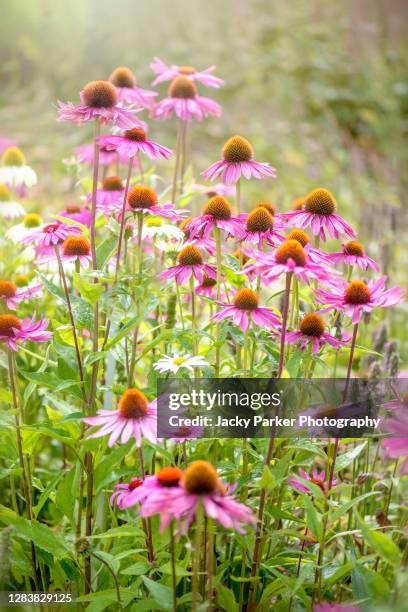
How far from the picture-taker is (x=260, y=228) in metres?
1.09

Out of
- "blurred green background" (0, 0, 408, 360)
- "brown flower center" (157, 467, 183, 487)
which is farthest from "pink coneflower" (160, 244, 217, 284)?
"blurred green background" (0, 0, 408, 360)

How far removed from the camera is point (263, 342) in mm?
1095

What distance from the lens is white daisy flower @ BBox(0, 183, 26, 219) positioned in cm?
170

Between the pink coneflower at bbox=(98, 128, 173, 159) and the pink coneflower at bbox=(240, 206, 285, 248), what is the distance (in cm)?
17

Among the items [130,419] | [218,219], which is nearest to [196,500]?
[130,419]

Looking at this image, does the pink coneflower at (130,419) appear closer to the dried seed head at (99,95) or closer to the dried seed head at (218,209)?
the dried seed head at (218,209)

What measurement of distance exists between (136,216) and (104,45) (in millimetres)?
4719

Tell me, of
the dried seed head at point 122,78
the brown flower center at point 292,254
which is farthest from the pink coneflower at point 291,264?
the dried seed head at point 122,78

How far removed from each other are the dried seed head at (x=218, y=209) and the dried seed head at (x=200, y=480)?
1.50ft

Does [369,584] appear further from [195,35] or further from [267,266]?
[195,35]

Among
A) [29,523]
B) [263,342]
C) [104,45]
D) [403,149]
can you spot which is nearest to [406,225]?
[403,149]

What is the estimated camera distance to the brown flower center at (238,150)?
1.18m

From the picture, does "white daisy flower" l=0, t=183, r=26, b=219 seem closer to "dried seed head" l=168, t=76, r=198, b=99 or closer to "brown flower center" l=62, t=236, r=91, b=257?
"dried seed head" l=168, t=76, r=198, b=99

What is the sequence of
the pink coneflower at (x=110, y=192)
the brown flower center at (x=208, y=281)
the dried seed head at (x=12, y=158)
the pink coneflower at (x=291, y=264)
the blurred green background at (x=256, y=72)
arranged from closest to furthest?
the pink coneflower at (x=291, y=264)
the brown flower center at (x=208, y=281)
the pink coneflower at (x=110, y=192)
the dried seed head at (x=12, y=158)
the blurred green background at (x=256, y=72)
